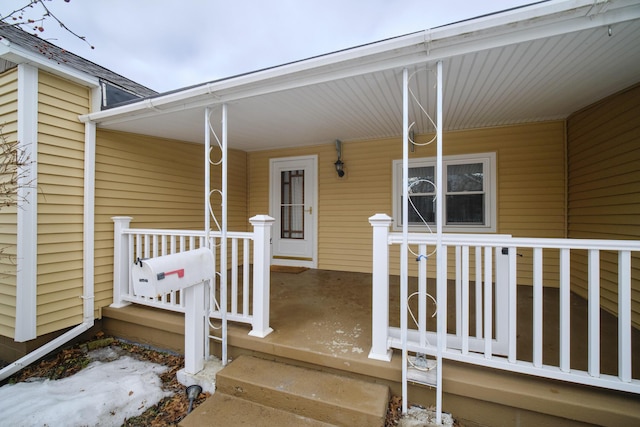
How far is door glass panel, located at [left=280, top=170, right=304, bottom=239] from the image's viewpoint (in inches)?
200

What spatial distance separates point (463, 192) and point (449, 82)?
219 cm

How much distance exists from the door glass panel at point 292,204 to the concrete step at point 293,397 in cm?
298

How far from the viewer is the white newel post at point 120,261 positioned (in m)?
3.23

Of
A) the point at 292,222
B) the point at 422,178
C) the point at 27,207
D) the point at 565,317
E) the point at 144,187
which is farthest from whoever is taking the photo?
the point at 292,222

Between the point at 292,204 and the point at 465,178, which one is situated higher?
the point at 465,178

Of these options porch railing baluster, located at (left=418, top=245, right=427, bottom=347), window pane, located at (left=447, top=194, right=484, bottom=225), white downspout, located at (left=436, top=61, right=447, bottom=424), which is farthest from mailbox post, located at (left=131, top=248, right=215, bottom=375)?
window pane, located at (left=447, top=194, right=484, bottom=225)

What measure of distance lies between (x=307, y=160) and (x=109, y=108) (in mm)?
2838

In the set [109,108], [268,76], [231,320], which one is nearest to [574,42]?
[268,76]

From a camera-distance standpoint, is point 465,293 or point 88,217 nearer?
point 465,293

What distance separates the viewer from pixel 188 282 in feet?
7.21

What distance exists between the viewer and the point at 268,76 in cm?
219

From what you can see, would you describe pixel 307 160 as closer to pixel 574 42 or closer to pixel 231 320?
pixel 231 320

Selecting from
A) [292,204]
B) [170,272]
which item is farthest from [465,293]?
[292,204]

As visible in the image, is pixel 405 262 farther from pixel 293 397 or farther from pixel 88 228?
pixel 88 228
